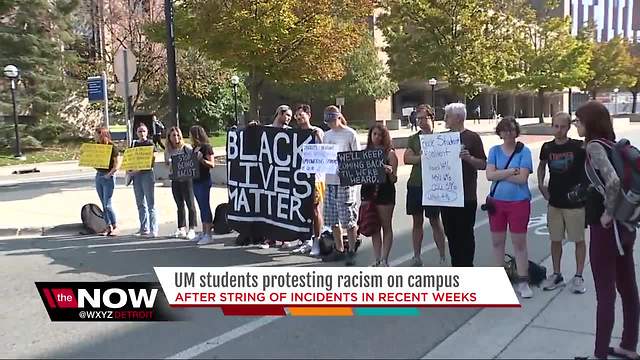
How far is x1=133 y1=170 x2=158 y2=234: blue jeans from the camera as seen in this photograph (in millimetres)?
9195

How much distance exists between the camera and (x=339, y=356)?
14.4 ft

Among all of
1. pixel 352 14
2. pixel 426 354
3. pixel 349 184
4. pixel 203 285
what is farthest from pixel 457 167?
pixel 352 14

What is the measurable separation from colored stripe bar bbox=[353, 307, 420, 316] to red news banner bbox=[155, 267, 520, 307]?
0.09 metres

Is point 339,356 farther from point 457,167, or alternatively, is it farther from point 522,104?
point 522,104

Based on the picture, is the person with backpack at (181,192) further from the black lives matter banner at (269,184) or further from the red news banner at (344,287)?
the red news banner at (344,287)

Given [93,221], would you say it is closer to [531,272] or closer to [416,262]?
[416,262]

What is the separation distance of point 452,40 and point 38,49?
62.9ft

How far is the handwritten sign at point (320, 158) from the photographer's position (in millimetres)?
6652

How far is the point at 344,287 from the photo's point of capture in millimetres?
5844

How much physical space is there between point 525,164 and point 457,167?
0.62 m

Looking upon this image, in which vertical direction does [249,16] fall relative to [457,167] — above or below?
above

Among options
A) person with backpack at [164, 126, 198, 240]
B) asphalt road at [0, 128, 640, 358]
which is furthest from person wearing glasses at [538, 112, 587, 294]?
person with backpack at [164, 126, 198, 240]

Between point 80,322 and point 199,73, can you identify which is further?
point 199,73

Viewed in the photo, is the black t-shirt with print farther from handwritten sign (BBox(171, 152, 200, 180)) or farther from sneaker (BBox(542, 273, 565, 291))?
handwritten sign (BBox(171, 152, 200, 180))
